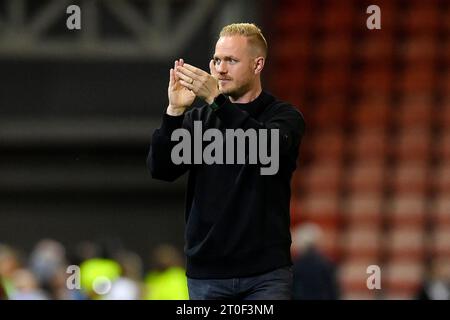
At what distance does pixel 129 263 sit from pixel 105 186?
2.25 metres

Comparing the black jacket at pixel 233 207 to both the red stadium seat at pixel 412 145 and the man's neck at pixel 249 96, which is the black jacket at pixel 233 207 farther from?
the red stadium seat at pixel 412 145

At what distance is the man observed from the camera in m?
4.30

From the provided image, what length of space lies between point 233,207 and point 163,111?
6.69m

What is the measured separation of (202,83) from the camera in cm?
424

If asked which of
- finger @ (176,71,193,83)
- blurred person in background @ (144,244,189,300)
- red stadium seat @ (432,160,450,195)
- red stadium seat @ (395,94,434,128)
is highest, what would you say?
red stadium seat @ (395,94,434,128)

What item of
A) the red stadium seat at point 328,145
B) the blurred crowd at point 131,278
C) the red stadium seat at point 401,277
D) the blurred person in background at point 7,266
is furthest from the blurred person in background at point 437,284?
the blurred person in background at point 7,266

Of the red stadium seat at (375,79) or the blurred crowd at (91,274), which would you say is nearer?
the blurred crowd at (91,274)

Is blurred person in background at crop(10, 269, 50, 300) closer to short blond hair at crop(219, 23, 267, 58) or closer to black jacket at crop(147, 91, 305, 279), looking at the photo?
black jacket at crop(147, 91, 305, 279)

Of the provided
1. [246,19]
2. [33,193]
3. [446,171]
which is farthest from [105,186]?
[446,171]

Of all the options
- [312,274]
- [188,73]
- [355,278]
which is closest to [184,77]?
[188,73]

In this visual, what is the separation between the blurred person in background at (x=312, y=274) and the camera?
8.61 m

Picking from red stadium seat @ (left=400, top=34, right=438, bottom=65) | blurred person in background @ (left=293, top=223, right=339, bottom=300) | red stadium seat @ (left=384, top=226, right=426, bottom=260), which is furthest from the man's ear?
red stadium seat @ (left=400, top=34, right=438, bottom=65)

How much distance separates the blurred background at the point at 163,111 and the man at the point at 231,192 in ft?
18.2

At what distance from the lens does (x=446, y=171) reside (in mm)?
12320
